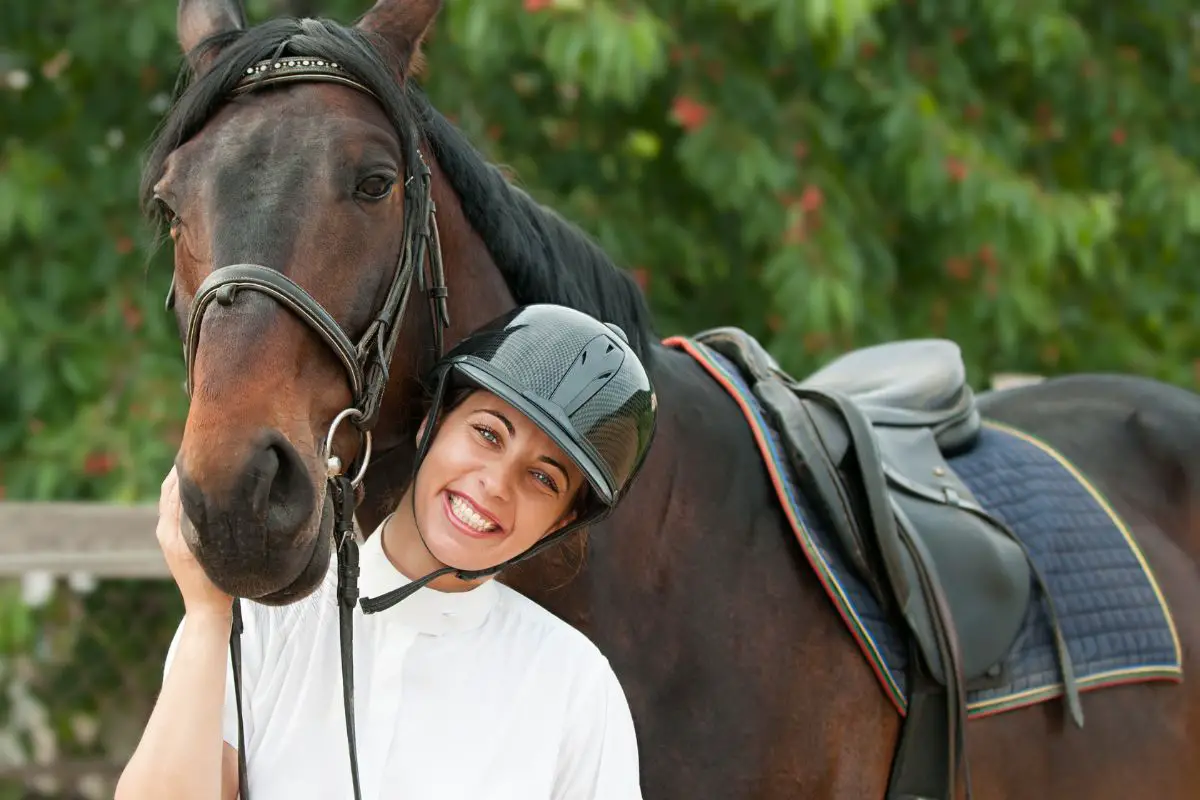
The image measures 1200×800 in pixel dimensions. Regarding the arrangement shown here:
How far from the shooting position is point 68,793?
367 centimetres

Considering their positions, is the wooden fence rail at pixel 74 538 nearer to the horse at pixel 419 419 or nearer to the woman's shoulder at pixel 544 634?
the horse at pixel 419 419

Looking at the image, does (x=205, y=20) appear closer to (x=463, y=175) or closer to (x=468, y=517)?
(x=463, y=175)

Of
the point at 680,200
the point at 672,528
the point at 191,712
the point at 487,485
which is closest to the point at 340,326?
the point at 487,485

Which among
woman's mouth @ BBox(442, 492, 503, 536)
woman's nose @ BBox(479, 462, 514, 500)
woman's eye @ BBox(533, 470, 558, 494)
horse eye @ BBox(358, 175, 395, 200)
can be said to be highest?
horse eye @ BBox(358, 175, 395, 200)

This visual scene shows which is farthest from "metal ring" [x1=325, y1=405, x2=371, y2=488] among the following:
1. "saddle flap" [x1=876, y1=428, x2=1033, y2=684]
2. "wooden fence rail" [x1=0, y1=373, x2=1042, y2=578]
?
"wooden fence rail" [x1=0, y1=373, x2=1042, y2=578]

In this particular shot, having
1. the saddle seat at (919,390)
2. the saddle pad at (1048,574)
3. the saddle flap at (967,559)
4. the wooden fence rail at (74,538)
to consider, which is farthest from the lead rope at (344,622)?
the wooden fence rail at (74,538)

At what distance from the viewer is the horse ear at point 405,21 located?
1.78 metres

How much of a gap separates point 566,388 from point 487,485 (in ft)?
0.49

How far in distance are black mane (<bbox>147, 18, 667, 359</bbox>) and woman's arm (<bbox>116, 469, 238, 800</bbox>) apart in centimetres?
53

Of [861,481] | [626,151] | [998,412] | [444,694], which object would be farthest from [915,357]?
[626,151]

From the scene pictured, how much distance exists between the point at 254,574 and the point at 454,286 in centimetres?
60

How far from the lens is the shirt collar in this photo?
1473 mm

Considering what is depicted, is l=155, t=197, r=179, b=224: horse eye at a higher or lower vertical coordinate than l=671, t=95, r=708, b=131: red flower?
higher

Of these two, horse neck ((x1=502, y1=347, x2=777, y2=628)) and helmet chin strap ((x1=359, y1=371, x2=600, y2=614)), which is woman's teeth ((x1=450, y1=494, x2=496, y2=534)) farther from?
horse neck ((x1=502, y1=347, x2=777, y2=628))
